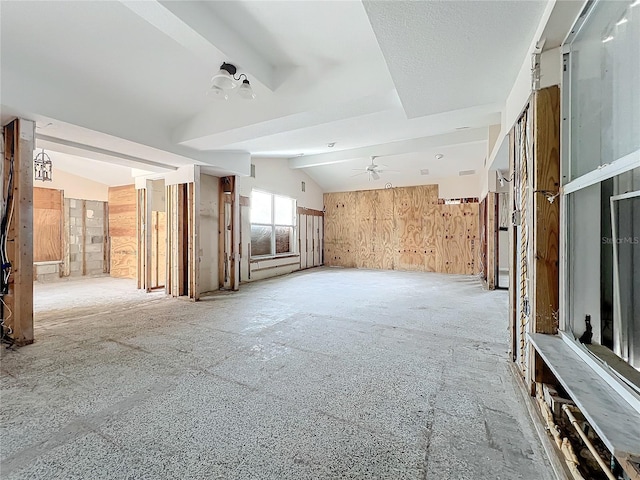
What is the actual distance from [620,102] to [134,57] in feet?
12.0

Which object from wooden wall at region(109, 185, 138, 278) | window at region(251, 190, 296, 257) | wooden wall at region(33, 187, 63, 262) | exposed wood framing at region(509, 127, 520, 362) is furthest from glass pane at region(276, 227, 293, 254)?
exposed wood framing at region(509, 127, 520, 362)

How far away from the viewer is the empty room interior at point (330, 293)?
1296mm

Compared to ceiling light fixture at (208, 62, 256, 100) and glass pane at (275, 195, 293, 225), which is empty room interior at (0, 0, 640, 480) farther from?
glass pane at (275, 195, 293, 225)

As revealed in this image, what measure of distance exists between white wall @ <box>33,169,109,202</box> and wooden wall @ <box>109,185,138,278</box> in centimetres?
69

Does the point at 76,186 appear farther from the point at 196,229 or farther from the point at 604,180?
the point at 604,180

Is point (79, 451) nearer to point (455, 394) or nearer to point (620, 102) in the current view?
point (455, 394)

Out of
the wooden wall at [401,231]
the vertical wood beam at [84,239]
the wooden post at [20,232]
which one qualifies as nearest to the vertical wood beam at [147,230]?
the wooden post at [20,232]

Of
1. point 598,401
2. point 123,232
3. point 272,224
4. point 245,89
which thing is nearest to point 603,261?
point 598,401

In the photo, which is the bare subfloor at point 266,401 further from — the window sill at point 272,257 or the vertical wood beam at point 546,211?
the window sill at point 272,257

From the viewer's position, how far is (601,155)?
4.47ft

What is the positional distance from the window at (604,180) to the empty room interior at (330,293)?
0.01 m

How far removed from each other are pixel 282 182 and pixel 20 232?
5.22 metres

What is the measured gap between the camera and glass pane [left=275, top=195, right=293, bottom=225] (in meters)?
7.44

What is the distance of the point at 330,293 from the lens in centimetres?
505
